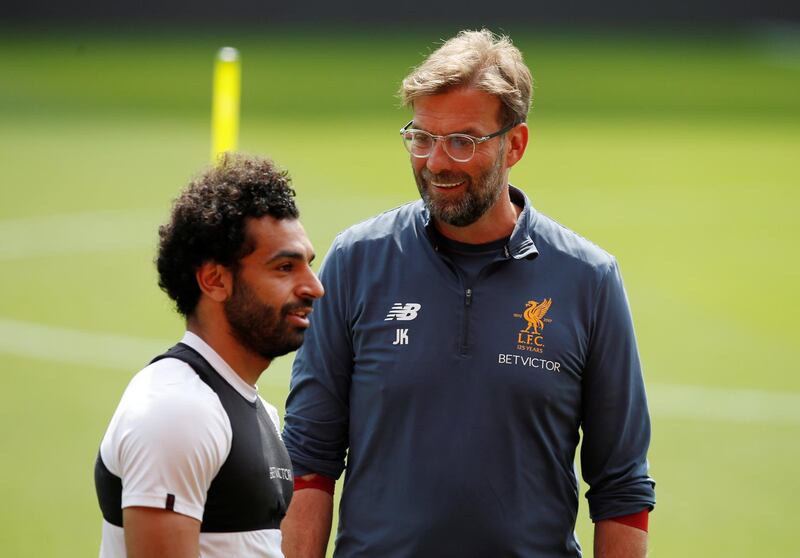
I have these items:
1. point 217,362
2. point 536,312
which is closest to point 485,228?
point 536,312

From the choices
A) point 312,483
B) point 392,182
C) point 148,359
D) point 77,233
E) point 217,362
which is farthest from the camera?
point 392,182

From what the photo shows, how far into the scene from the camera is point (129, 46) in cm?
2416

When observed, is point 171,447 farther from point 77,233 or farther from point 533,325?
point 77,233

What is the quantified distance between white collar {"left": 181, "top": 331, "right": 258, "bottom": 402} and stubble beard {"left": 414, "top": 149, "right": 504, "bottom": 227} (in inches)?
43.6

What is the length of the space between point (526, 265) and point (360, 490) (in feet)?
3.06

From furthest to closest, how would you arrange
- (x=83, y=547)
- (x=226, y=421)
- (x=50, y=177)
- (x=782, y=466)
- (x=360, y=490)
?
(x=50, y=177)
(x=782, y=466)
(x=83, y=547)
(x=360, y=490)
(x=226, y=421)

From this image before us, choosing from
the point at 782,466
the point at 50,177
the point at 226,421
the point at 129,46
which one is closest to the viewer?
the point at 226,421

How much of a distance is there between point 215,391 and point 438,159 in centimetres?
133

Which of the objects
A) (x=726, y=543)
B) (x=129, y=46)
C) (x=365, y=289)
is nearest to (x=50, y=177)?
(x=129, y=46)

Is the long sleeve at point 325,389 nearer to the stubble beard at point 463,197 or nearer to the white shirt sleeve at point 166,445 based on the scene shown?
the stubble beard at point 463,197

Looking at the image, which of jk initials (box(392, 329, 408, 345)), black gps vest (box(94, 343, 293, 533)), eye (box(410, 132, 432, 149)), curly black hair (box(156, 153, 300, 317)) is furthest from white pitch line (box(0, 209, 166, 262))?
black gps vest (box(94, 343, 293, 533))

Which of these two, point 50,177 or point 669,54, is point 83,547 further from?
point 669,54

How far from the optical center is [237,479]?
3.69m

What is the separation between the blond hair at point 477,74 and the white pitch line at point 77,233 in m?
9.49
